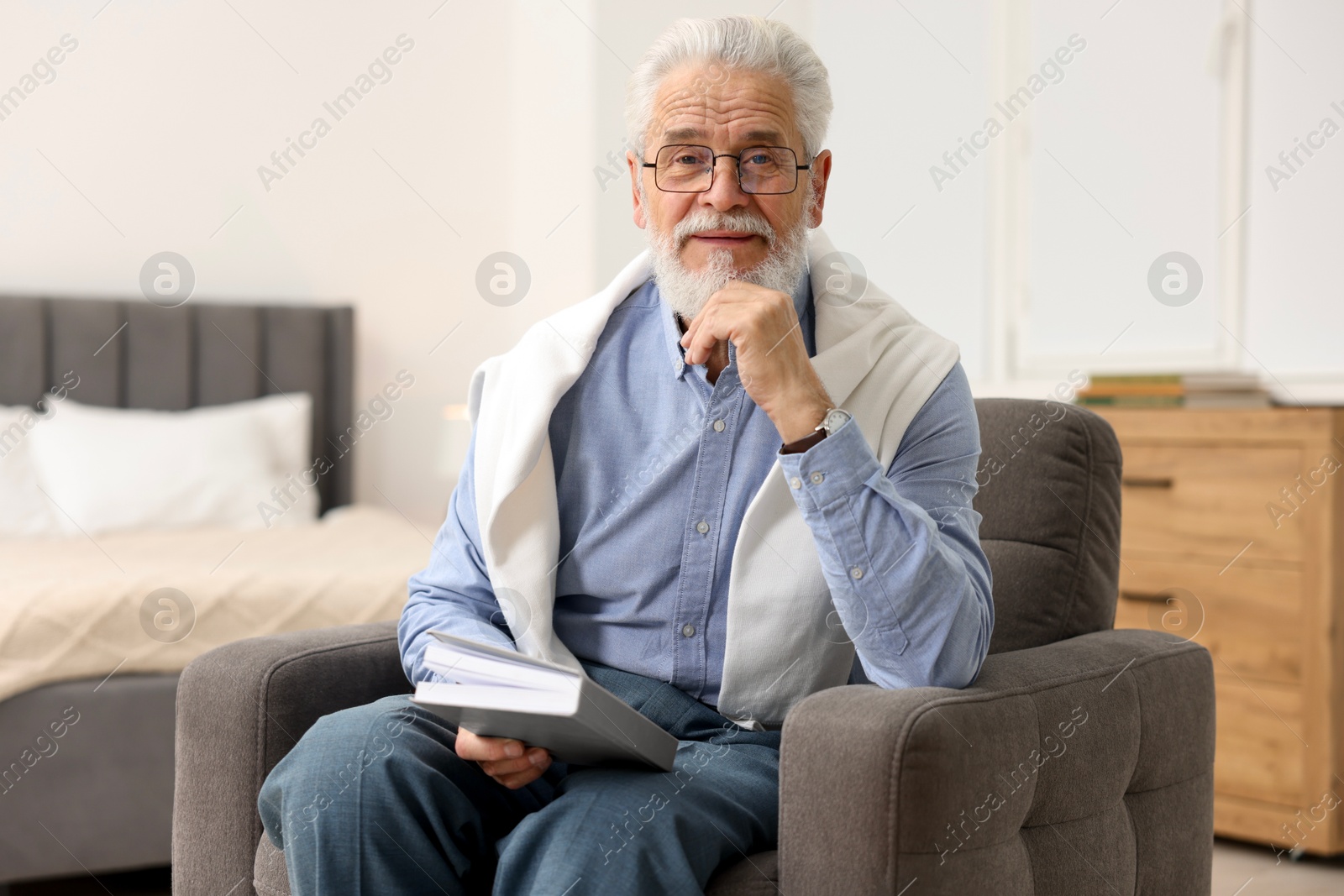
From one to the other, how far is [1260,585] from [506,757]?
2.01m

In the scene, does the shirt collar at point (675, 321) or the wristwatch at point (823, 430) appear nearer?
the wristwatch at point (823, 430)

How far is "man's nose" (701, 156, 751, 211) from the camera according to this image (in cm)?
134

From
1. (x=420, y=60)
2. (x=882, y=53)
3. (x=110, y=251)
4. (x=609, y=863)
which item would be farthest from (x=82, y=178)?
(x=609, y=863)

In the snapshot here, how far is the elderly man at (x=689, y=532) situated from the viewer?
1.11m

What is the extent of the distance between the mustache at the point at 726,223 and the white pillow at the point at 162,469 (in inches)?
96.9

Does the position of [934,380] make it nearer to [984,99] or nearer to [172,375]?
[984,99]

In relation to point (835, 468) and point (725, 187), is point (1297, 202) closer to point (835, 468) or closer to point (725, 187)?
point (725, 187)

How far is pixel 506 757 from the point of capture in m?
1.15

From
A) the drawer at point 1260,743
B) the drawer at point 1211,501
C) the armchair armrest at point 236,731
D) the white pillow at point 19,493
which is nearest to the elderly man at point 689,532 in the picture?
the armchair armrest at point 236,731

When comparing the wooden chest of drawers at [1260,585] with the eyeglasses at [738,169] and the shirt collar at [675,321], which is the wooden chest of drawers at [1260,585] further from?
the eyeglasses at [738,169]

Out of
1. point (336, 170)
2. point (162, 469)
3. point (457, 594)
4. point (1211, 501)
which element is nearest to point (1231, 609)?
point (1211, 501)

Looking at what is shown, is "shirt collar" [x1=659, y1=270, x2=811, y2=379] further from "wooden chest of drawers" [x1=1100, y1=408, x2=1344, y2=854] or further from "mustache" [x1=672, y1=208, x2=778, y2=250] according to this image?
"wooden chest of drawers" [x1=1100, y1=408, x2=1344, y2=854]

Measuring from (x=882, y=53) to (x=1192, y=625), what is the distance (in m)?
2.21

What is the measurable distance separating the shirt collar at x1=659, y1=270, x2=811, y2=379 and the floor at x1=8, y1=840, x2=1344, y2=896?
1.66m
